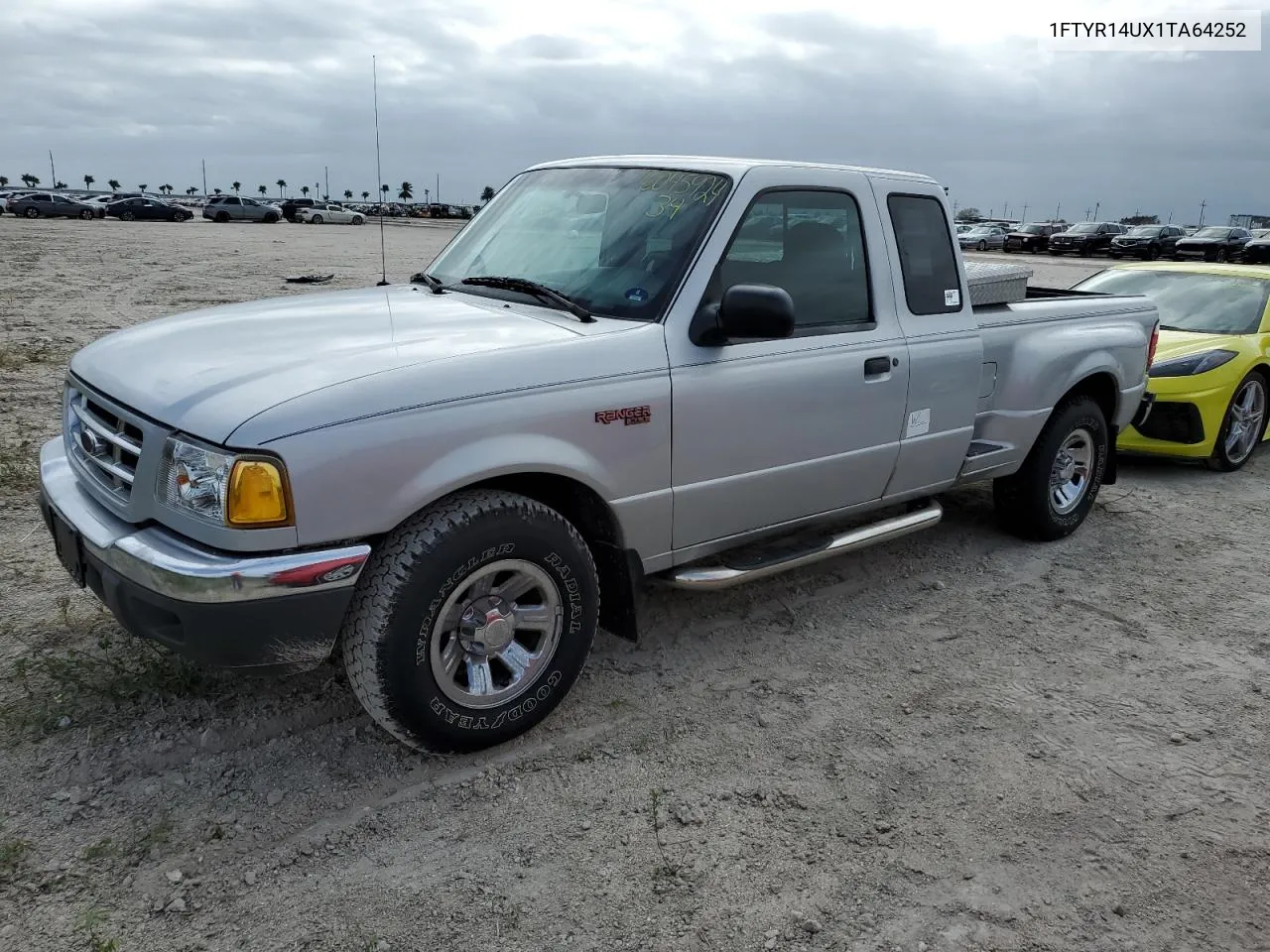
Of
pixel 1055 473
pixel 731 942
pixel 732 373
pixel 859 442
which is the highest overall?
pixel 732 373

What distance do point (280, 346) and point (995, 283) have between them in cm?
376

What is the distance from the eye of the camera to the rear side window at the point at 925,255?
14.7ft

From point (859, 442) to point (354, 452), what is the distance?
228cm

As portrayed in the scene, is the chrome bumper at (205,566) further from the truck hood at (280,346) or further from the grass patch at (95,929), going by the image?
the grass patch at (95,929)

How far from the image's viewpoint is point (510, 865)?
9.21 ft

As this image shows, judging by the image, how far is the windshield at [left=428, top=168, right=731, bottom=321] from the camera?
3688 millimetres

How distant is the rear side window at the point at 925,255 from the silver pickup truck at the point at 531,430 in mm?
18

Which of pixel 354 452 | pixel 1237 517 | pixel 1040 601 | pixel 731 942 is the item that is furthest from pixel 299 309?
pixel 1237 517

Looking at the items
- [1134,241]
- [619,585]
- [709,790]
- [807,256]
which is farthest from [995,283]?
[1134,241]

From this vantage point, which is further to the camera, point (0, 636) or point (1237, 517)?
point (1237, 517)

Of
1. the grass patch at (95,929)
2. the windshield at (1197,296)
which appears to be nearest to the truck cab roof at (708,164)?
the grass patch at (95,929)

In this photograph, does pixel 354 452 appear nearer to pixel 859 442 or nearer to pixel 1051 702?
pixel 859 442

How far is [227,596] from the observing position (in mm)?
2701

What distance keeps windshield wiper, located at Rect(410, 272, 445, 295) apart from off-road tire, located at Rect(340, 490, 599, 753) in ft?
4.51
